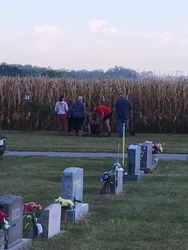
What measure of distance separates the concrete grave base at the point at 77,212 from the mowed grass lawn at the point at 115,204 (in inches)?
4.4

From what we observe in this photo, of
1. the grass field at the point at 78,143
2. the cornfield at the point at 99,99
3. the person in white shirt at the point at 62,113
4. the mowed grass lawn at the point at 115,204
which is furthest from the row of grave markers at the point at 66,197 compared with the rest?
the cornfield at the point at 99,99

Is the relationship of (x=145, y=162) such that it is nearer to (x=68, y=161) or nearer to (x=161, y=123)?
(x=68, y=161)

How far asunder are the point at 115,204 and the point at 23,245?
13.2 ft

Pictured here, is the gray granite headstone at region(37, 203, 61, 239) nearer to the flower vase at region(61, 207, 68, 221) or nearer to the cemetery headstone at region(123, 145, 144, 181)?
the flower vase at region(61, 207, 68, 221)

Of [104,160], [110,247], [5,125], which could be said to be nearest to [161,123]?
[5,125]

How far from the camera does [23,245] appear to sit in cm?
873

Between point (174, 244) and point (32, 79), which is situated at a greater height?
point (32, 79)

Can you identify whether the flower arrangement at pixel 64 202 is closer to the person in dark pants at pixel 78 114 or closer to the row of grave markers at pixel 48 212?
the row of grave markers at pixel 48 212

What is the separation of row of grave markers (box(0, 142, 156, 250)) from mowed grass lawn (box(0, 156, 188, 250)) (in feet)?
0.58

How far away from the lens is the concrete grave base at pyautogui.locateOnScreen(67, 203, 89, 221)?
35.8 ft

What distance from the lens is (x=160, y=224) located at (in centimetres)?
1084

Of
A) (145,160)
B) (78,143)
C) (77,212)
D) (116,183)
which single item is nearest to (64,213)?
(77,212)

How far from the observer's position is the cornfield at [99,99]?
34812mm

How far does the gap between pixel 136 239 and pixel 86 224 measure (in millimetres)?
1185
